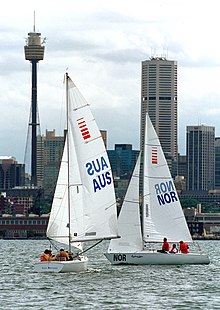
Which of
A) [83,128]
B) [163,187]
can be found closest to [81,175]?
[83,128]

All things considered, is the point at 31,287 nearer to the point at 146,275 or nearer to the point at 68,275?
the point at 68,275

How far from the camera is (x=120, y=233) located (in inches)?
3145

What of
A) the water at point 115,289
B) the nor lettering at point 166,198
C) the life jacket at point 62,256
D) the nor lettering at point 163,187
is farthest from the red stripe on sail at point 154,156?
the life jacket at point 62,256

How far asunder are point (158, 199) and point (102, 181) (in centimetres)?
1229

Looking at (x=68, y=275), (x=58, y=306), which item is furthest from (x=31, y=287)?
(x=58, y=306)

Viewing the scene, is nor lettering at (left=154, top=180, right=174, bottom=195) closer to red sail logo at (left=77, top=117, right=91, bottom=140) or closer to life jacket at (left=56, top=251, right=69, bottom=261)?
red sail logo at (left=77, top=117, right=91, bottom=140)

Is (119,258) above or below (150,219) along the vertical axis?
below

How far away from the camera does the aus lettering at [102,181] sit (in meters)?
70.7

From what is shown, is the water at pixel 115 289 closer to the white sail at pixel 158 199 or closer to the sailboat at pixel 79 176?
the sailboat at pixel 79 176

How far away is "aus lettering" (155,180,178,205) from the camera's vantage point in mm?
82625

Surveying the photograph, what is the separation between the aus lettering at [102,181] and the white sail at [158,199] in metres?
10.9

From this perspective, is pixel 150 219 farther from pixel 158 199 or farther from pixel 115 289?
pixel 115 289

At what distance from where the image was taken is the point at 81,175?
7044 cm

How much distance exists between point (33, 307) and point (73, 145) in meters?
17.4
